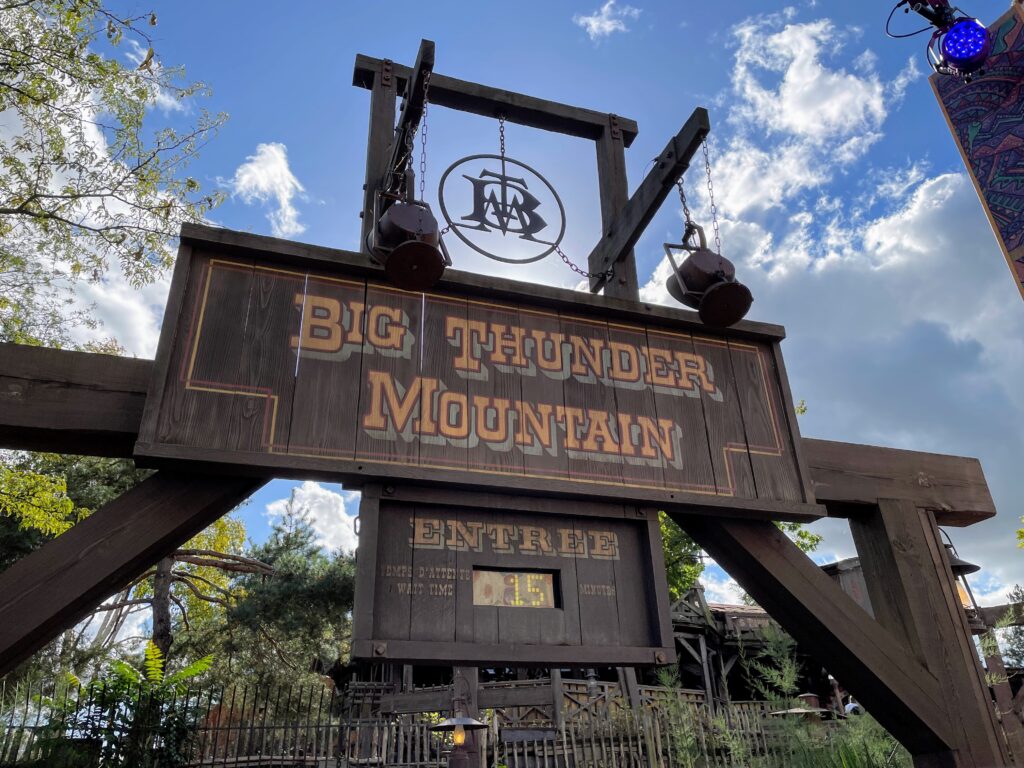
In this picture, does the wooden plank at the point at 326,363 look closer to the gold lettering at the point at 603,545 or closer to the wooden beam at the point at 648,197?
the gold lettering at the point at 603,545

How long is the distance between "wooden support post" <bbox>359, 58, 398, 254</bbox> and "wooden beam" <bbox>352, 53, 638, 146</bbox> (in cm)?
5

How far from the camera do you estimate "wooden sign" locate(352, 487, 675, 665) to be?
3.47 meters

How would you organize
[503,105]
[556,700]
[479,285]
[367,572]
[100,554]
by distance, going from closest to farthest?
[100,554]
[367,572]
[479,285]
[503,105]
[556,700]

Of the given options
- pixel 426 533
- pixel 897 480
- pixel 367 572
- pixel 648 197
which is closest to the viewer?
pixel 367 572

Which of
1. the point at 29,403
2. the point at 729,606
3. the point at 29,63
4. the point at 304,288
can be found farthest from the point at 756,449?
the point at 729,606

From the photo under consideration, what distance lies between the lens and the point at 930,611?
4.59 m

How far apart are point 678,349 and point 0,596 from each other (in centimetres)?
367

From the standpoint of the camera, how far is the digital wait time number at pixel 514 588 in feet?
12.0

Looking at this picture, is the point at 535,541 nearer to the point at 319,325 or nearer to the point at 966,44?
the point at 319,325

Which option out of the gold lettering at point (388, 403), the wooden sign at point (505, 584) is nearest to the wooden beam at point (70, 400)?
the gold lettering at point (388, 403)

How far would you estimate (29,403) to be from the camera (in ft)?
11.4

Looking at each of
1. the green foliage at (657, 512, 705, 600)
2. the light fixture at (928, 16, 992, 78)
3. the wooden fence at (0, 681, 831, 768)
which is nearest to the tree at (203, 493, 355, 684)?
the wooden fence at (0, 681, 831, 768)

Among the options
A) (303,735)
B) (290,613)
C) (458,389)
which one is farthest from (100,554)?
(290,613)

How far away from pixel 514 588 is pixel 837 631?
190 centimetres
